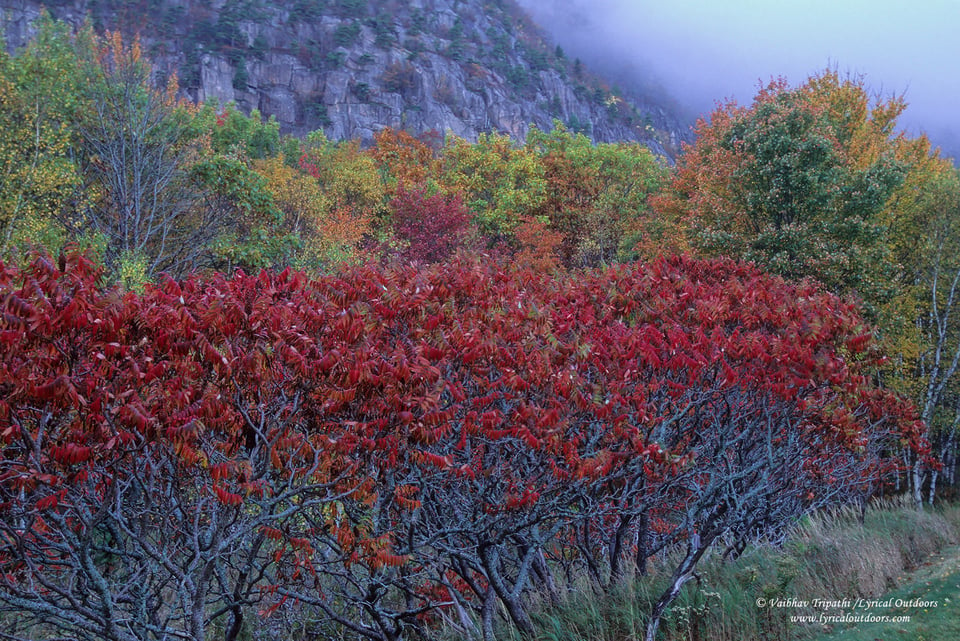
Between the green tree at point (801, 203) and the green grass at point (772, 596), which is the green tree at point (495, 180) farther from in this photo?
the green grass at point (772, 596)

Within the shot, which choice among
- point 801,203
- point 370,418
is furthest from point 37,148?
point 801,203

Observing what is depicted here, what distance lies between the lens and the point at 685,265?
10484 millimetres

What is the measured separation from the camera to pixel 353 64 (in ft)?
369

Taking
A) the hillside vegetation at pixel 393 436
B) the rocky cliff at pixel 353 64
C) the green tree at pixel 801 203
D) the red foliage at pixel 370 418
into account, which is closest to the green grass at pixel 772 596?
the hillside vegetation at pixel 393 436

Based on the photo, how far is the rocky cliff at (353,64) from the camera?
9944 cm

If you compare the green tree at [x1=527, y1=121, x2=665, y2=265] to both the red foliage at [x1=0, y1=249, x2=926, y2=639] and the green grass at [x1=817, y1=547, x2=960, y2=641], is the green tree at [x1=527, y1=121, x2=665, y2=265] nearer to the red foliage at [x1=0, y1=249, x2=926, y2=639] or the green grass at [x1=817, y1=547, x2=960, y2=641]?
the green grass at [x1=817, y1=547, x2=960, y2=641]

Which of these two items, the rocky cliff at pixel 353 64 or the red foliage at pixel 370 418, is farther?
the rocky cliff at pixel 353 64

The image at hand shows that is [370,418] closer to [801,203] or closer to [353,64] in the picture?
[801,203]

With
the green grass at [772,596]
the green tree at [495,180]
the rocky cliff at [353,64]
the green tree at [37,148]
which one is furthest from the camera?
the rocky cliff at [353,64]

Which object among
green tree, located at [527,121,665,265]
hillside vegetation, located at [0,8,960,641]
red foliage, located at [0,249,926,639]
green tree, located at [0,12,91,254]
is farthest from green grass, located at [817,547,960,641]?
green tree, located at [527,121,665,265]

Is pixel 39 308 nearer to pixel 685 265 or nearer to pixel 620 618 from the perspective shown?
pixel 620 618

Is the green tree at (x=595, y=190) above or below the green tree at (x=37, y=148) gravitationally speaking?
above

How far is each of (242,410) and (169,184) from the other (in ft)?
58.2

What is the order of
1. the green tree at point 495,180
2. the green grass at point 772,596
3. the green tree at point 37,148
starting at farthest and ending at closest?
the green tree at point 495,180 < the green tree at point 37,148 < the green grass at point 772,596
